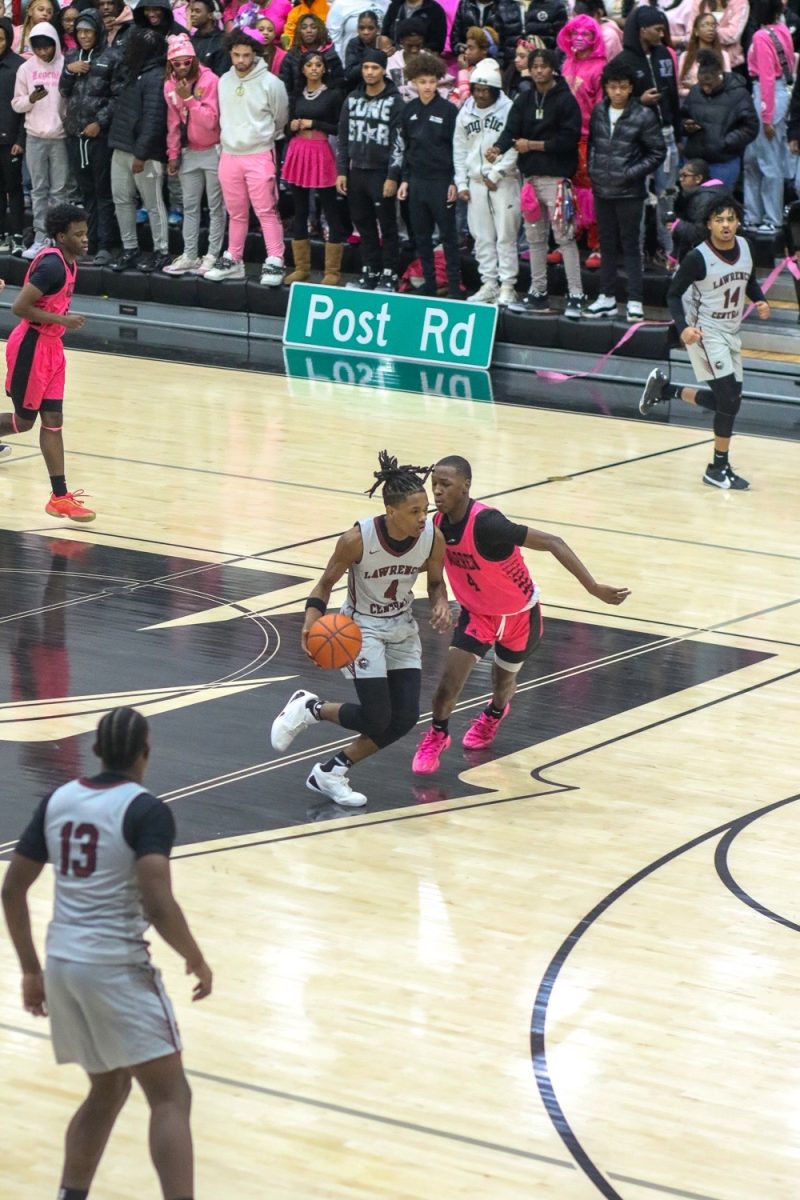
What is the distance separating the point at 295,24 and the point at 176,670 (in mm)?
11616

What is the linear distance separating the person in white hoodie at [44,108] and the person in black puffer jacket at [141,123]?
914 millimetres

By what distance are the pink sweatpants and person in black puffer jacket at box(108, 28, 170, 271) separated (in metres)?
0.82

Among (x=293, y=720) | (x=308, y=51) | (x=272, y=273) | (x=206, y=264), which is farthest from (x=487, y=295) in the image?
(x=293, y=720)

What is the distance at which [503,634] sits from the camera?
8562 millimetres

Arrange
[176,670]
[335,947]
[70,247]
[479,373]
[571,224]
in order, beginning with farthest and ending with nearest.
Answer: [479,373] < [571,224] < [70,247] < [176,670] < [335,947]

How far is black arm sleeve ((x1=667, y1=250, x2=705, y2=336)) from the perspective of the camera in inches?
525

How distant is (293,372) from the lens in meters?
18.2

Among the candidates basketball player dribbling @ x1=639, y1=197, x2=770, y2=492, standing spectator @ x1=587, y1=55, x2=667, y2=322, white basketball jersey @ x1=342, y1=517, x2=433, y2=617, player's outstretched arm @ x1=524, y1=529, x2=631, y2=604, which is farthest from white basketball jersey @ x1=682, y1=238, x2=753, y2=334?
white basketball jersey @ x1=342, y1=517, x2=433, y2=617

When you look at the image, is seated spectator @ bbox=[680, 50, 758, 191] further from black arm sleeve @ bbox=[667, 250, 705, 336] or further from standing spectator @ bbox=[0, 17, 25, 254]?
standing spectator @ bbox=[0, 17, 25, 254]

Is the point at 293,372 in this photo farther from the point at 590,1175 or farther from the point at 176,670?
the point at 590,1175

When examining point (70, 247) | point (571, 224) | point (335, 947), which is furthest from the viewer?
point (571, 224)

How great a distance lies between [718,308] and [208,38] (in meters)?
8.29

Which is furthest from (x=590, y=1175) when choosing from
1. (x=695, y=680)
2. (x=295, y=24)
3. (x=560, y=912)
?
(x=295, y=24)

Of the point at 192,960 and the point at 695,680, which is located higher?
→ the point at 192,960
